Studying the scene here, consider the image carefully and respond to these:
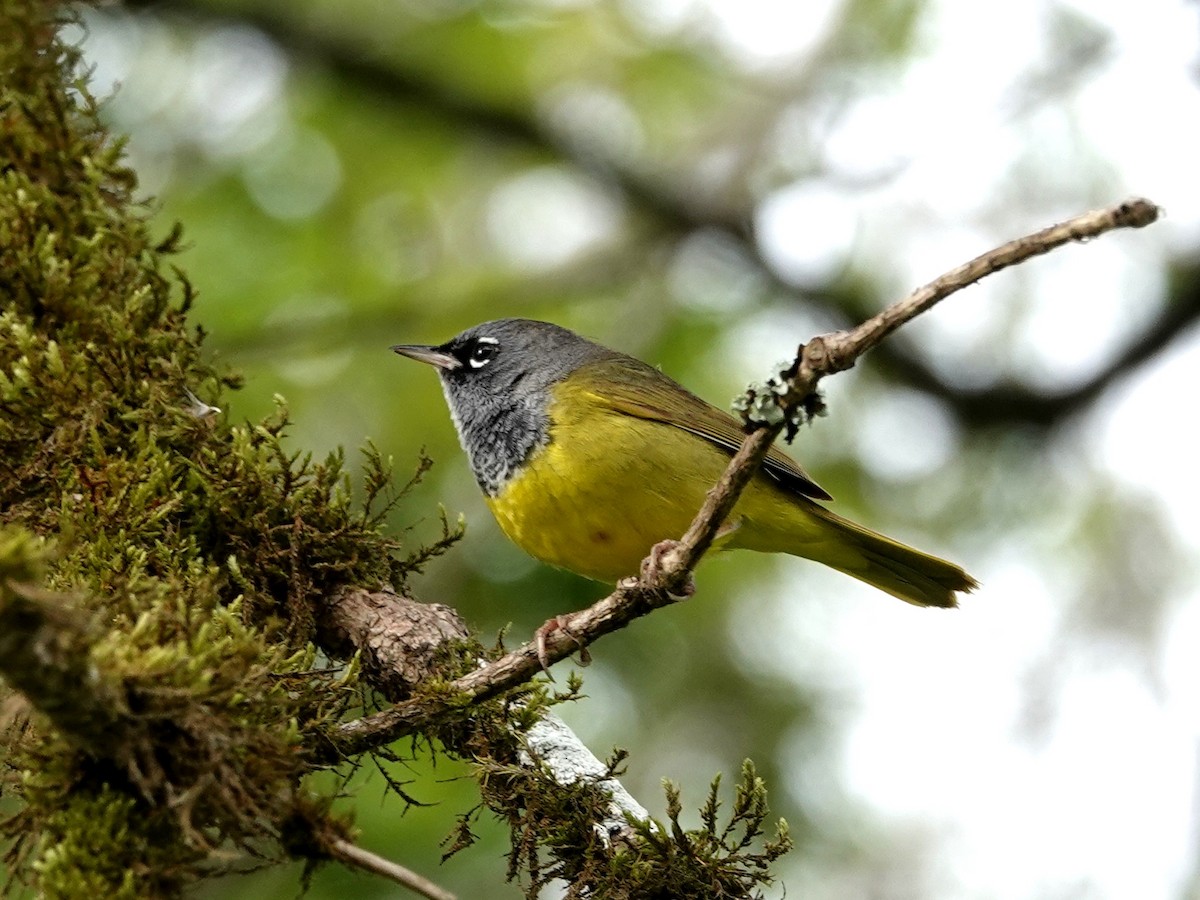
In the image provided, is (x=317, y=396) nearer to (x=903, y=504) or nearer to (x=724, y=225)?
(x=724, y=225)

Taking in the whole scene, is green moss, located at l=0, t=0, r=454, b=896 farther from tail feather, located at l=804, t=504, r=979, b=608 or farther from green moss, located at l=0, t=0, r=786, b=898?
tail feather, located at l=804, t=504, r=979, b=608

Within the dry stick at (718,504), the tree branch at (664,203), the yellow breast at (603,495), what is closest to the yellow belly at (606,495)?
the yellow breast at (603,495)

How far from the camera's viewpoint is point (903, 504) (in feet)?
28.0

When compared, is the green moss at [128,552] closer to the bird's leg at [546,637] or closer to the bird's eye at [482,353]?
the bird's leg at [546,637]

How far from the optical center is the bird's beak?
580 centimetres

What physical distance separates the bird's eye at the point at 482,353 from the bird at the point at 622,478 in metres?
0.05

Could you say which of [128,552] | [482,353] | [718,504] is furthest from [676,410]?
[128,552]

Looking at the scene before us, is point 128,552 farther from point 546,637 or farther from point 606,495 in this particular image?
point 606,495

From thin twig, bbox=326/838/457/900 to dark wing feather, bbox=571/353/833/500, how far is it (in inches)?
105

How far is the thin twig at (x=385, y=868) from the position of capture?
2365 millimetres

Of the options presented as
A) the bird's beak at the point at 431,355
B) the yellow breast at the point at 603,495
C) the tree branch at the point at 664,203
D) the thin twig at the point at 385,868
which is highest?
the tree branch at the point at 664,203

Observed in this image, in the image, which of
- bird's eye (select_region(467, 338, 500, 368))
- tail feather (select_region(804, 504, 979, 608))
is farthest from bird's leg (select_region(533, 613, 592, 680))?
bird's eye (select_region(467, 338, 500, 368))

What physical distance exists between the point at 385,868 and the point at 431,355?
3660mm

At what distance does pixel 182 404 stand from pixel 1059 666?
7503mm
